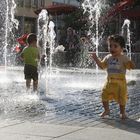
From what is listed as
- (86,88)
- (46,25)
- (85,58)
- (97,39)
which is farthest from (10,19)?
(86,88)

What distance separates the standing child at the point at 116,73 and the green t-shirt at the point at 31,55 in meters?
3.43

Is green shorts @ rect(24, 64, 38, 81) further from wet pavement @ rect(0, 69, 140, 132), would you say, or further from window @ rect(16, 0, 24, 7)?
window @ rect(16, 0, 24, 7)

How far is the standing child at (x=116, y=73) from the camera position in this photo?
8.19m

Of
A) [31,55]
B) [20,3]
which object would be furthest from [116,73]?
[20,3]

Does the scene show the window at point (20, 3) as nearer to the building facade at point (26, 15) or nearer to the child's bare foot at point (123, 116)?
the building facade at point (26, 15)

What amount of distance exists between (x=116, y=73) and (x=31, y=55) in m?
3.60

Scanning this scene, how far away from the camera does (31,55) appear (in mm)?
11539

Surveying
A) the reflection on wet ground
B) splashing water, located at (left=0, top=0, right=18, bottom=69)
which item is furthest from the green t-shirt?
splashing water, located at (left=0, top=0, right=18, bottom=69)

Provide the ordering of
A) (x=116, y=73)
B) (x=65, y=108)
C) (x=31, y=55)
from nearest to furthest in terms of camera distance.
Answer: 1. (x=116, y=73)
2. (x=65, y=108)
3. (x=31, y=55)

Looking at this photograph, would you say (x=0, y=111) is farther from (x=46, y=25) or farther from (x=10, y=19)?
(x=10, y=19)

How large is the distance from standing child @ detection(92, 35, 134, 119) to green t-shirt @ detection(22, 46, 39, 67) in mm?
3434

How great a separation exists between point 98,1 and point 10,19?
18.5m

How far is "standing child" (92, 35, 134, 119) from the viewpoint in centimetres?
819

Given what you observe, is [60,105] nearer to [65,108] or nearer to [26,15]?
[65,108]
